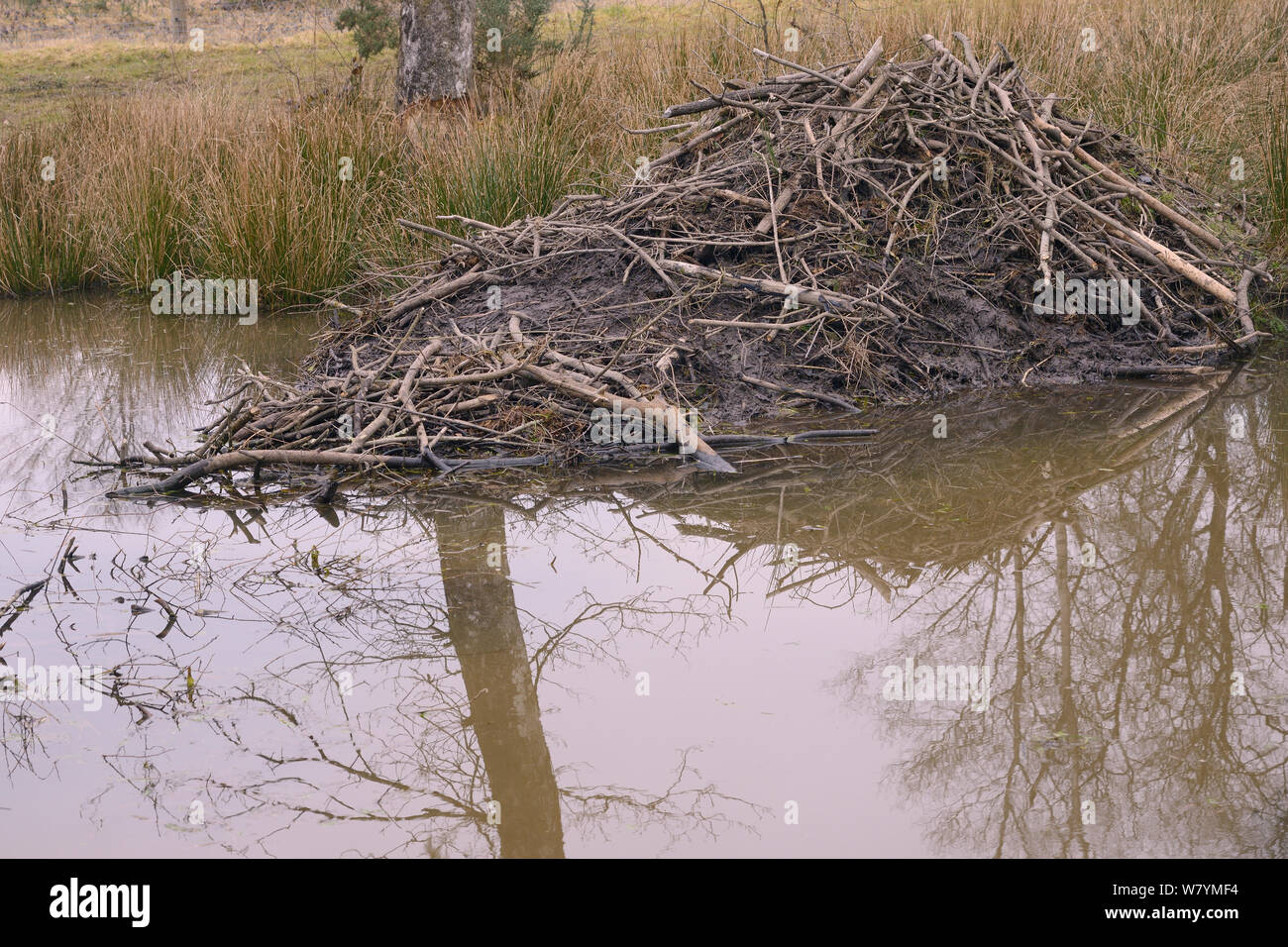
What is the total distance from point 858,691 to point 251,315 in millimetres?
6756

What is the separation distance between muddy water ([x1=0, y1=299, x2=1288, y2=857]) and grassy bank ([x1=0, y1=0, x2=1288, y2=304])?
3486mm

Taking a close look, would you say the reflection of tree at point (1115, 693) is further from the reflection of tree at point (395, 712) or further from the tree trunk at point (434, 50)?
the tree trunk at point (434, 50)

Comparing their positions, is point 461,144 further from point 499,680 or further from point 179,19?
point 179,19

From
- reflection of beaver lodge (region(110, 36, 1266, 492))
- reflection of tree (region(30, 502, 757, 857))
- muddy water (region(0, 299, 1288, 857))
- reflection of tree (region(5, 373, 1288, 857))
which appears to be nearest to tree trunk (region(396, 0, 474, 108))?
reflection of beaver lodge (region(110, 36, 1266, 492))

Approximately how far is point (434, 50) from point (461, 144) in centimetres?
222

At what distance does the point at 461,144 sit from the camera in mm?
8336

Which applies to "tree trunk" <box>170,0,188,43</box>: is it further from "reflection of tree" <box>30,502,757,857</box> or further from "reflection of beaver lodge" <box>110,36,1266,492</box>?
"reflection of tree" <box>30,502,757,857</box>

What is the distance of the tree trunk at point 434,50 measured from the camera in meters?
10.0

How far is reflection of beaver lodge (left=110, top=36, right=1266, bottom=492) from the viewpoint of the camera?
217 inches

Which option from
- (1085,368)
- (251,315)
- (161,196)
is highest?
(161,196)

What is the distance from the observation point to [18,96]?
18469 mm

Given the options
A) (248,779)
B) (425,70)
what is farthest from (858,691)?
(425,70)
